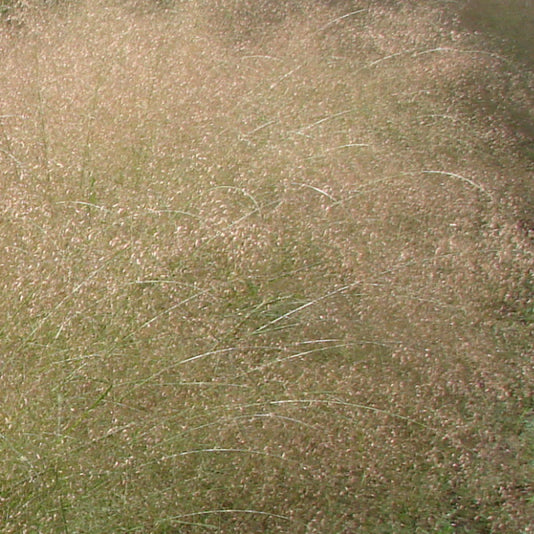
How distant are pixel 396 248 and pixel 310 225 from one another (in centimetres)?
14

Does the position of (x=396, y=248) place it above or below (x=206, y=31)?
below

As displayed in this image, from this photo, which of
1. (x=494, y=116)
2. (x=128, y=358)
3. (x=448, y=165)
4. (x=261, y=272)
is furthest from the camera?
(x=494, y=116)

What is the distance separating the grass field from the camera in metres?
1.08

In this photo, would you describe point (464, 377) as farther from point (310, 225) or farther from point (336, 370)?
point (310, 225)

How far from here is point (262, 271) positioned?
4.21 ft

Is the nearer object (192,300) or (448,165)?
(192,300)

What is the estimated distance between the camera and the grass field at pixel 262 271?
1082 mm

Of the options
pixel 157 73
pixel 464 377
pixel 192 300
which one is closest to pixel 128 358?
pixel 192 300

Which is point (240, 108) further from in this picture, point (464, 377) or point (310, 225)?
point (464, 377)

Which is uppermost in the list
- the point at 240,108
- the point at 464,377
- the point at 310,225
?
the point at 240,108

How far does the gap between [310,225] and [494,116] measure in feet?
1.49

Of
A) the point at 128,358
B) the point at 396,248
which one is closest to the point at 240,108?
the point at 396,248

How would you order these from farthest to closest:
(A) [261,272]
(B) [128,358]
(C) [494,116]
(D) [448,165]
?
1. (C) [494,116]
2. (D) [448,165]
3. (A) [261,272]
4. (B) [128,358]

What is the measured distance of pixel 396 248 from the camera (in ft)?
4.34
